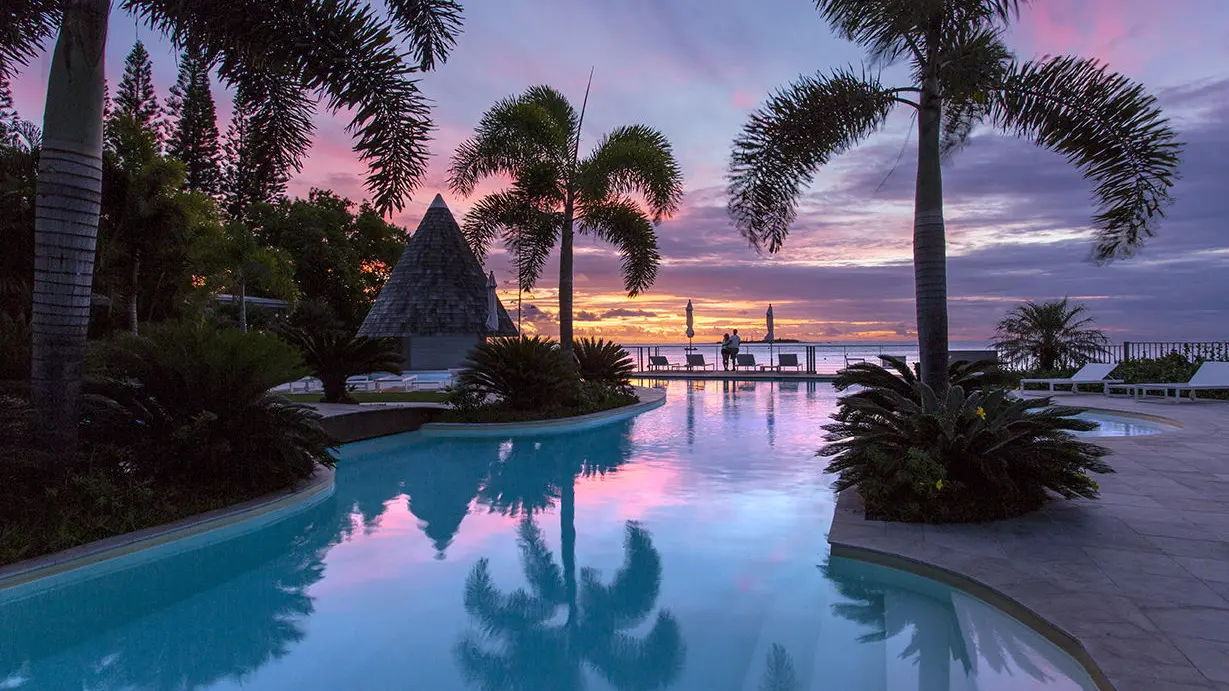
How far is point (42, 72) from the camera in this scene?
5633mm

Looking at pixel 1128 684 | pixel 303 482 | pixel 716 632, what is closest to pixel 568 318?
pixel 303 482

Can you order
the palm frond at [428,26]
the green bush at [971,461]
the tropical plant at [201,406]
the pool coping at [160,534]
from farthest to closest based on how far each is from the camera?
the palm frond at [428,26], the tropical plant at [201,406], the green bush at [971,461], the pool coping at [160,534]

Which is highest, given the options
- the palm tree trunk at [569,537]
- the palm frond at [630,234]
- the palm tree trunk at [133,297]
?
the palm frond at [630,234]

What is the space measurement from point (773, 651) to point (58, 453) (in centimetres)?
550

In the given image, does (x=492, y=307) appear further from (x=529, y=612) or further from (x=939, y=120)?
(x=529, y=612)

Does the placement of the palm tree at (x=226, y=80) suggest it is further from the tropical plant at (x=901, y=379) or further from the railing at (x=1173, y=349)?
the railing at (x=1173, y=349)

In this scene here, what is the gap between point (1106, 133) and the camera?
6.71 metres

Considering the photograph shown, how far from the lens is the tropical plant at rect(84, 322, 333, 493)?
6.17m

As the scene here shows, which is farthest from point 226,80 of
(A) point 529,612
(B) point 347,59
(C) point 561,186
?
(C) point 561,186

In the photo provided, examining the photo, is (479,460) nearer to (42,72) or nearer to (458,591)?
(458,591)

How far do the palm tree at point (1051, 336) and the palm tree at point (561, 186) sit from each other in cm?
1204

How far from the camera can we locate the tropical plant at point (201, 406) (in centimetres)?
617

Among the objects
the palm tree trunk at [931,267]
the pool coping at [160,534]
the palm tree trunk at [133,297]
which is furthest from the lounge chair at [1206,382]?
the palm tree trunk at [133,297]

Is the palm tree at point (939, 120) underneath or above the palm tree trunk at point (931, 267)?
above
